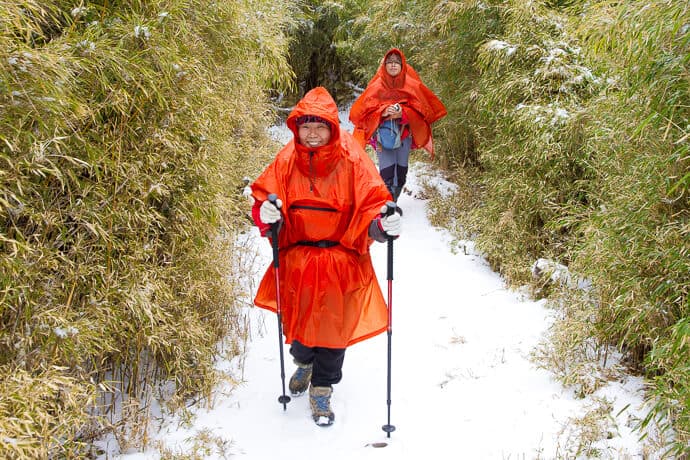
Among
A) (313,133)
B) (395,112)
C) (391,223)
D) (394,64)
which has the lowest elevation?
(391,223)

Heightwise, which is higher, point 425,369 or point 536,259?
point 536,259

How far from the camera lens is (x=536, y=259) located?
3.98 metres

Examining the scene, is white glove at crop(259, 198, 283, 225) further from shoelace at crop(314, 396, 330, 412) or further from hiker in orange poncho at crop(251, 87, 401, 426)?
shoelace at crop(314, 396, 330, 412)

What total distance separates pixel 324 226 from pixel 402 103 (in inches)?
121

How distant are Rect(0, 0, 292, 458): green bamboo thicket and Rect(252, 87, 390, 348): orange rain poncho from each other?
47 cm

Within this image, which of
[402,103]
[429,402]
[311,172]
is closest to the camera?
[311,172]

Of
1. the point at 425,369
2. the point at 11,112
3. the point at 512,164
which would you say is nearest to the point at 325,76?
the point at 512,164

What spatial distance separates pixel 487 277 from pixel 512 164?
0.96 meters

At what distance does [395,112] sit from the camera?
4.98 metres

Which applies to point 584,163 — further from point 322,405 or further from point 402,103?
point 322,405

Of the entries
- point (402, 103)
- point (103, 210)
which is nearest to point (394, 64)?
point (402, 103)

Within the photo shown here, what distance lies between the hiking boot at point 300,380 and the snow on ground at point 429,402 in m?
0.05

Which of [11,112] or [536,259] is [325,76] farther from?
[11,112]

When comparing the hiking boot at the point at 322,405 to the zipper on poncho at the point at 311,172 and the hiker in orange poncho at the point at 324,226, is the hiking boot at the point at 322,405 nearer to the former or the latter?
the hiker in orange poncho at the point at 324,226
